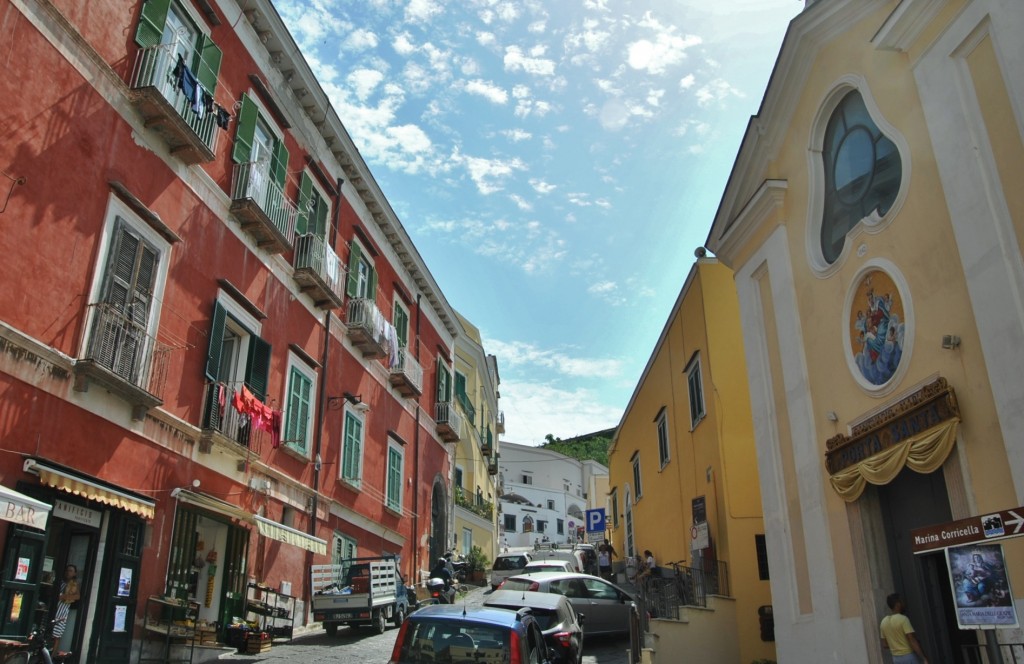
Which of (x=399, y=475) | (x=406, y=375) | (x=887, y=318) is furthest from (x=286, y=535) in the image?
(x=406, y=375)

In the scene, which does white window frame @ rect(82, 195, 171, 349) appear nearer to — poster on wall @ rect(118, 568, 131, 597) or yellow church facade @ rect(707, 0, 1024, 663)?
poster on wall @ rect(118, 568, 131, 597)

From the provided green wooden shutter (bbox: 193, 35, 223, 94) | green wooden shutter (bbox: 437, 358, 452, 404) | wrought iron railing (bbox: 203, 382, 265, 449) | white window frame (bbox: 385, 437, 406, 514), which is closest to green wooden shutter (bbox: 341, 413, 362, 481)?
white window frame (bbox: 385, 437, 406, 514)

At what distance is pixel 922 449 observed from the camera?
27.4ft

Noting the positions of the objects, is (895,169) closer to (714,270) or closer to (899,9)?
(899,9)

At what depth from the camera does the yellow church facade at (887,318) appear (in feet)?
24.4

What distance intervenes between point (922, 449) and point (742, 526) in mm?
7406

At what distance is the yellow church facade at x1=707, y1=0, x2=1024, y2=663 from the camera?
7.45 meters

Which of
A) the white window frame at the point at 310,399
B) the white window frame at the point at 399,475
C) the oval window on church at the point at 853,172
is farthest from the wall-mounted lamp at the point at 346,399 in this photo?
the oval window on church at the point at 853,172

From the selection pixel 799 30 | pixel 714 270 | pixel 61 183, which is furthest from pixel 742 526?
pixel 61 183

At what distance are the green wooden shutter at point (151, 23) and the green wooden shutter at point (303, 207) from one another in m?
5.43

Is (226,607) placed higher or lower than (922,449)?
lower

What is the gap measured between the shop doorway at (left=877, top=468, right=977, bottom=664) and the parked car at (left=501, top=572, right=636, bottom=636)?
6.38 metres

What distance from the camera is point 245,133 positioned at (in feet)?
51.4

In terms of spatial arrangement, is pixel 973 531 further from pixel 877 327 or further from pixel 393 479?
pixel 393 479
